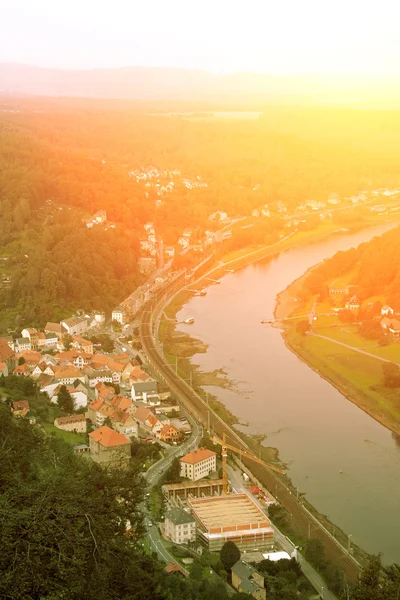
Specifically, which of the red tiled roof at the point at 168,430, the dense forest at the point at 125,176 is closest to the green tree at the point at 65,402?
the red tiled roof at the point at 168,430

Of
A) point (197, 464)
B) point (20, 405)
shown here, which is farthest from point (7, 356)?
point (197, 464)

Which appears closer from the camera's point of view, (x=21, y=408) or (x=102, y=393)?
(x=21, y=408)

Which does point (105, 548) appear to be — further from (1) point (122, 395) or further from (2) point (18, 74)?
(2) point (18, 74)

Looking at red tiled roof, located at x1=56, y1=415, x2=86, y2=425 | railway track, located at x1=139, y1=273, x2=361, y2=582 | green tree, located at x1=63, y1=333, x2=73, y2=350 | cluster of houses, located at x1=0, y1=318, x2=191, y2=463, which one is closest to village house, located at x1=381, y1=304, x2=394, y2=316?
railway track, located at x1=139, y1=273, x2=361, y2=582

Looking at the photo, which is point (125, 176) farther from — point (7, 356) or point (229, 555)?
point (229, 555)

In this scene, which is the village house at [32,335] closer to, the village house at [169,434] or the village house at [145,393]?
the village house at [145,393]

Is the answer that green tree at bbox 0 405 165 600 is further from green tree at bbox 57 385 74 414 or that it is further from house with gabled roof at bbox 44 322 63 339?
house with gabled roof at bbox 44 322 63 339
